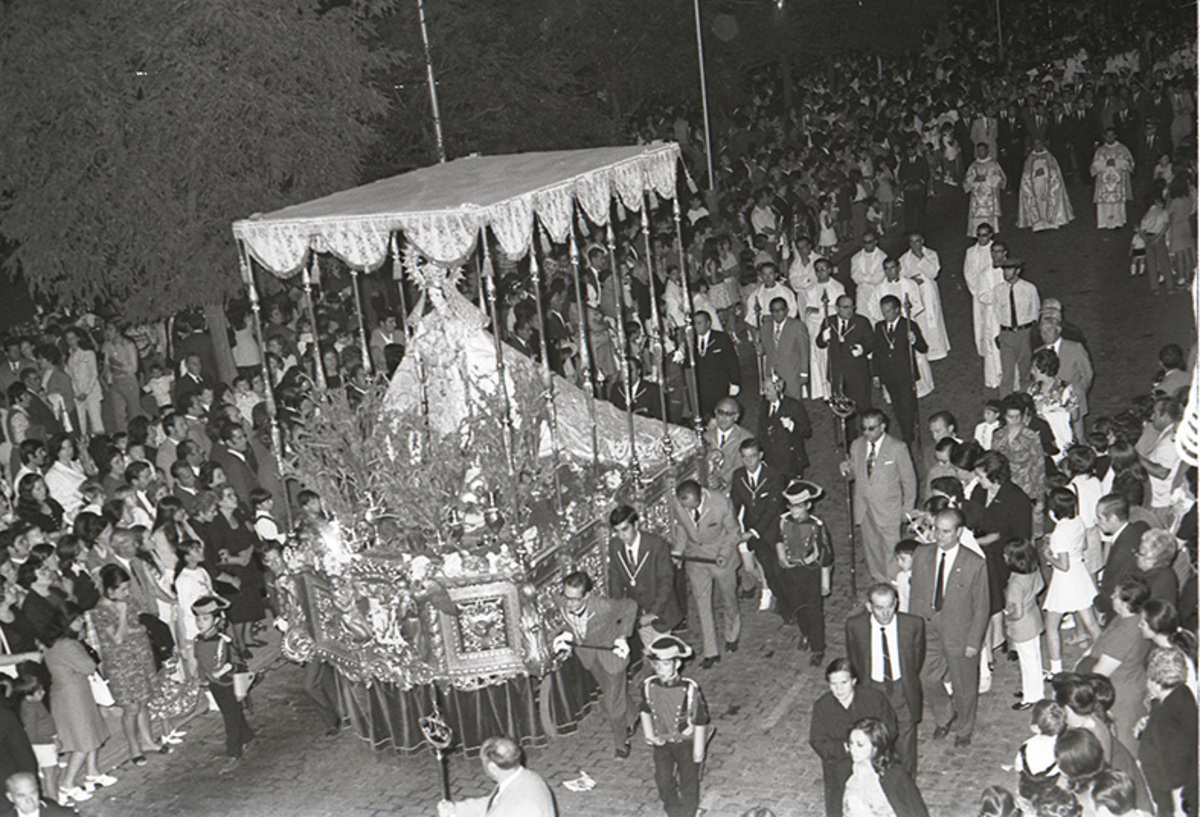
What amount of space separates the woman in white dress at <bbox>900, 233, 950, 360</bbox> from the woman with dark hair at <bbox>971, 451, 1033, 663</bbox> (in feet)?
19.9

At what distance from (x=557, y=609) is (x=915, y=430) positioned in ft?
20.1

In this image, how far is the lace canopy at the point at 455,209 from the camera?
33.4 feet

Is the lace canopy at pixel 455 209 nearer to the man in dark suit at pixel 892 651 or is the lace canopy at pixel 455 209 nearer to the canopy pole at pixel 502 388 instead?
the canopy pole at pixel 502 388

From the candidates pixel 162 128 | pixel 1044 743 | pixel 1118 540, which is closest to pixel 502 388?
pixel 1118 540

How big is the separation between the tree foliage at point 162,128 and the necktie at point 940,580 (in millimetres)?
9225

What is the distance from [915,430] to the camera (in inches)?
591

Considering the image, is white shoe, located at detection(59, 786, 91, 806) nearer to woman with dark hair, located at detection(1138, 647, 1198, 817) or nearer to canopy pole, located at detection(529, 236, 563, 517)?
canopy pole, located at detection(529, 236, 563, 517)

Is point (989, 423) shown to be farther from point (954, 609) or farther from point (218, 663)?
point (218, 663)

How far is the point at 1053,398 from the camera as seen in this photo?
12.0 metres

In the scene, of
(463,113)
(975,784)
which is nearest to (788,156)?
(463,113)

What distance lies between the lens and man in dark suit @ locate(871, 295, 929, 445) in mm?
14195

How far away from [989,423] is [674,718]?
14.5 feet

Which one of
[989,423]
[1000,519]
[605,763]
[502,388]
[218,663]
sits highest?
[502,388]

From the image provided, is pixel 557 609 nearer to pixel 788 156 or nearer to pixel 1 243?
pixel 1 243
